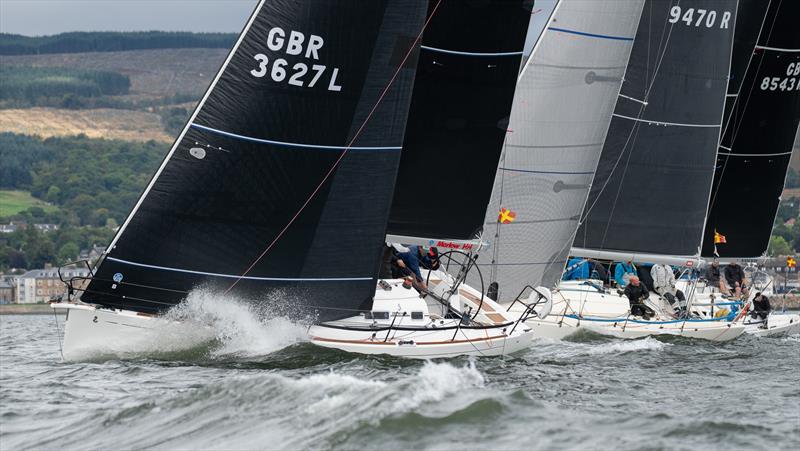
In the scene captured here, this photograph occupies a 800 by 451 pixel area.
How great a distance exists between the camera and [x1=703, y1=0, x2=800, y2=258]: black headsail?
28531mm

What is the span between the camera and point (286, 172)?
17359 mm

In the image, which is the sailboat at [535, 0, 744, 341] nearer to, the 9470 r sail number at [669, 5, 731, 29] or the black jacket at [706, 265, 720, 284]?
the 9470 r sail number at [669, 5, 731, 29]

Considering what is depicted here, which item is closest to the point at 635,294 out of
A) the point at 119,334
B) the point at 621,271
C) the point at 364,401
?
the point at 621,271

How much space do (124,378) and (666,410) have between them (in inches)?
247

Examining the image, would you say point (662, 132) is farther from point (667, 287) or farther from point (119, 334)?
point (119, 334)

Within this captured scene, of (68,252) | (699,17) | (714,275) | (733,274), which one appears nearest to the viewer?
(699,17)

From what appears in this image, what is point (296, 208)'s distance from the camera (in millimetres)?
17484

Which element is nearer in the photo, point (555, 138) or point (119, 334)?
point (119, 334)

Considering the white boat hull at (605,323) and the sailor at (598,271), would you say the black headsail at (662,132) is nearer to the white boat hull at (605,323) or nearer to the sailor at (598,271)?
the white boat hull at (605,323)

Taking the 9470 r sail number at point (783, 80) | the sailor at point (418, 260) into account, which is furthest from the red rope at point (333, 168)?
the 9470 r sail number at point (783, 80)

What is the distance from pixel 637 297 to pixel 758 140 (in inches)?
294

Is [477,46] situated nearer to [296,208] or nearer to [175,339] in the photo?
[296,208]

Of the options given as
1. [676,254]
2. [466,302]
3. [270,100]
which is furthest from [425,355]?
[676,254]

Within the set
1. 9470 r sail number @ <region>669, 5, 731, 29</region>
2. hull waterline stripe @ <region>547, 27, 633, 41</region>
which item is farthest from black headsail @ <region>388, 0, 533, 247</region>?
9470 r sail number @ <region>669, 5, 731, 29</region>
